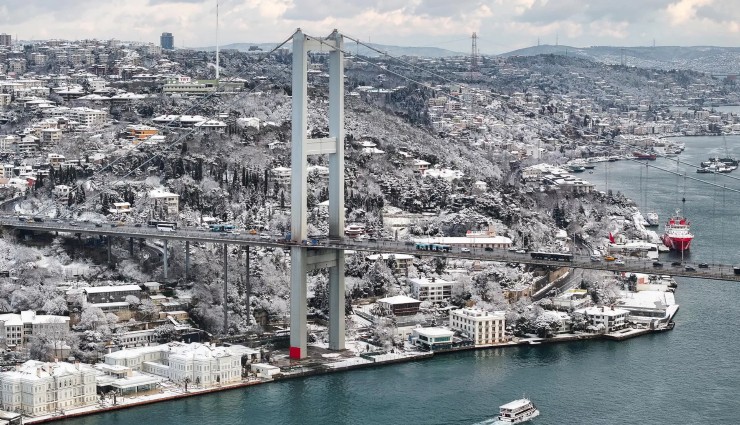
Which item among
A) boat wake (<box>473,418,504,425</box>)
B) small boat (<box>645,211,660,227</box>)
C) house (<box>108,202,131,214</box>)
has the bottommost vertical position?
boat wake (<box>473,418,504,425</box>)

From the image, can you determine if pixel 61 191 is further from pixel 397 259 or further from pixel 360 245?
pixel 360 245

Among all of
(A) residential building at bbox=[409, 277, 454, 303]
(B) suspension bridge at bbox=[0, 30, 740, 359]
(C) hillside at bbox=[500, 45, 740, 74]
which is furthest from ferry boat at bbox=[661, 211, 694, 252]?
(C) hillside at bbox=[500, 45, 740, 74]

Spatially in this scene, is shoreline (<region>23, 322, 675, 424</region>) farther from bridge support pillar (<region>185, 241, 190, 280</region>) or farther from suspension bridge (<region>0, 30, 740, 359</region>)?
bridge support pillar (<region>185, 241, 190, 280</region>)

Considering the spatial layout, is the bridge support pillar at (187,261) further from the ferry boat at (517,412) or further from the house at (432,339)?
the ferry boat at (517,412)

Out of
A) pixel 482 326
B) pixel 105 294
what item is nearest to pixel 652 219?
pixel 482 326

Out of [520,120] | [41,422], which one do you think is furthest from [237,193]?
[520,120]
